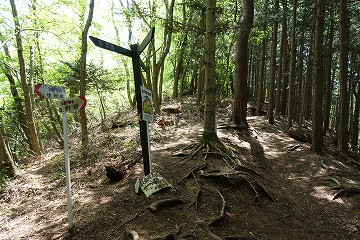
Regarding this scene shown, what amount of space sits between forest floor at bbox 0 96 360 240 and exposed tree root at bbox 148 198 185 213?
1.1 inches

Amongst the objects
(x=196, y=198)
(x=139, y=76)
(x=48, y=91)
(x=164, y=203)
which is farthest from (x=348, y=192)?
(x=48, y=91)

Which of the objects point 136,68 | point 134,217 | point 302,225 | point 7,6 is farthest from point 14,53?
point 302,225

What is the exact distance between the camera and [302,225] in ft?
16.3

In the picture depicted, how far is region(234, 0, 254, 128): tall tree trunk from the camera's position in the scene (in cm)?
1030

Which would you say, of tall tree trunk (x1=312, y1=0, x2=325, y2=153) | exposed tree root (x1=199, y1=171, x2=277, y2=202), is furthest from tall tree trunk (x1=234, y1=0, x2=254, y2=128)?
exposed tree root (x1=199, y1=171, x2=277, y2=202)

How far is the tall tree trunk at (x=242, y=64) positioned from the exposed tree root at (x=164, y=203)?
708cm

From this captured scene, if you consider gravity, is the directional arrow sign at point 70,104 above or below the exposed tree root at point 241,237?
above

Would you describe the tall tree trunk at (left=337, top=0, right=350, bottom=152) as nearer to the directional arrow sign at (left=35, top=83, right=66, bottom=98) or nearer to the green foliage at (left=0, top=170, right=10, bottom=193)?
the directional arrow sign at (left=35, top=83, right=66, bottom=98)

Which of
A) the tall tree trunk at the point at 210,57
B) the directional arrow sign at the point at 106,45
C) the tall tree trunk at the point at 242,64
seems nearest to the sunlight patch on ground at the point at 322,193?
the tall tree trunk at the point at 210,57

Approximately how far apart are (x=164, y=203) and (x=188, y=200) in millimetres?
490

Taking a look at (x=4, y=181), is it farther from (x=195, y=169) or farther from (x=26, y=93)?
(x=195, y=169)

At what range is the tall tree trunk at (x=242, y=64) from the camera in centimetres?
1030

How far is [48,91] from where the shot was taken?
150 inches

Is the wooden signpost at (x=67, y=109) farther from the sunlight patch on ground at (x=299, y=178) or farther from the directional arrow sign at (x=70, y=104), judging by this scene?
the sunlight patch on ground at (x=299, y=178)
